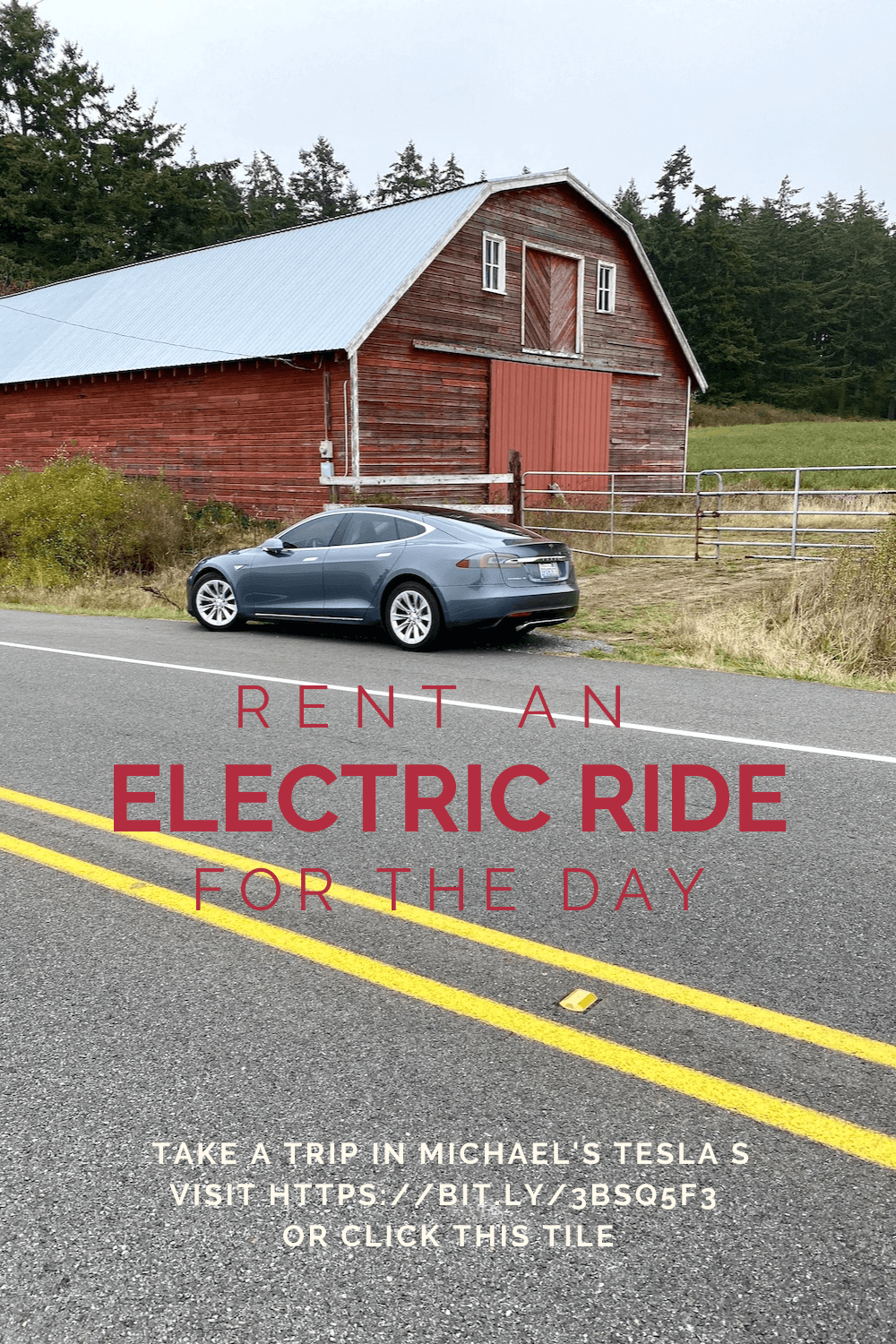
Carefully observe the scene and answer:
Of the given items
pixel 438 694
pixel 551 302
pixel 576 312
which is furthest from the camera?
pixel 576 312

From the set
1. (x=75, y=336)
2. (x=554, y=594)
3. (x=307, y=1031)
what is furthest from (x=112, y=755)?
(x=75, y=336)

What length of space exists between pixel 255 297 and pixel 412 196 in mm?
27405

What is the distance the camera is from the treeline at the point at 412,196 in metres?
55.4

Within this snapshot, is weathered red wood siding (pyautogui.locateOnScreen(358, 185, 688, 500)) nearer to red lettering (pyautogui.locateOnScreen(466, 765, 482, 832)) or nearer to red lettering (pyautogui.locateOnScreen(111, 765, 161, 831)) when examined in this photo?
red lettering (pyautogui.locateOnScreen(111, 765, 161, 831))

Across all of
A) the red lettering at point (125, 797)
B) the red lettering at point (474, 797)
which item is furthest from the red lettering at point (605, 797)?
the red lettering at point (125, 797)

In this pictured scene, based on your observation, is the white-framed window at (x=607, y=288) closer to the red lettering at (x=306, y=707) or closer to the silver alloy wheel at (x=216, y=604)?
the silver alloy wheel at (x=216, y=604)

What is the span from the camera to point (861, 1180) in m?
2.51

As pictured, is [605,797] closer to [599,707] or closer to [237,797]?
[237,797]

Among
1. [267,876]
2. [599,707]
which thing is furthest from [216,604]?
[267,876]

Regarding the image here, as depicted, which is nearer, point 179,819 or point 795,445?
point 179,819

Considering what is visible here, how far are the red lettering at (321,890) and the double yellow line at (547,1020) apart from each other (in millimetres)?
33

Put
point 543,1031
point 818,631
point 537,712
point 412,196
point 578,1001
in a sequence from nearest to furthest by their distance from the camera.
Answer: point 543,1031 < point 578,1001 < point 537,712 < point 818,631 < point 412,196

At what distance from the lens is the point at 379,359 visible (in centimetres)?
2039

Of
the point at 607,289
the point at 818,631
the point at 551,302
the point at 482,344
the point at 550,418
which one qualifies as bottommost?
the point at 818,631
